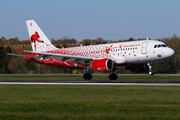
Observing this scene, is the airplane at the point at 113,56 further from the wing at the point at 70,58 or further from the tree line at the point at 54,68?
the tree line at the point at 54,68

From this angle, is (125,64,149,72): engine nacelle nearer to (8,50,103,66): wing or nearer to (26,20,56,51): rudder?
(8,50,103,66): wing

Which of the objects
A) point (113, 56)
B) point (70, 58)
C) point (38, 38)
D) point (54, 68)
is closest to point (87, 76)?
point (70, 58)

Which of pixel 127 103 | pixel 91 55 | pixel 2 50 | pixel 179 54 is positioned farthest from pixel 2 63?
pixel 127 103

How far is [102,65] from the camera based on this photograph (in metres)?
40.2

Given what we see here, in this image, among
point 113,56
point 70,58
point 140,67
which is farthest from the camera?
point 70,58

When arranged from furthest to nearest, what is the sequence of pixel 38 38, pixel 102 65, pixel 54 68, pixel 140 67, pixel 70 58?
pixel 54 68
pixel 38 38
pixel 70 58
pixel 140 67
pixel 102 65

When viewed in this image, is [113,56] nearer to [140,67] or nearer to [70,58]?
[140,67]

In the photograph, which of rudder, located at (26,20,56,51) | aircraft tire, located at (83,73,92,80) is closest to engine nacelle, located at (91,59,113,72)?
aircraft tire, located at (83,73,92,80)

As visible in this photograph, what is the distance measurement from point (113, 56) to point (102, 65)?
2.94m

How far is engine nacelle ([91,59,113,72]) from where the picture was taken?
40.1m

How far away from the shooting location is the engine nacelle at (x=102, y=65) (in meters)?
40.1

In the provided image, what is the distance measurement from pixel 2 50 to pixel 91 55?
266ft

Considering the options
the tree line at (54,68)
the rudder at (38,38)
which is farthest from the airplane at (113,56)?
the tree line at (54,68)

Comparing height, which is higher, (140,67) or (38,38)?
(38,38)
